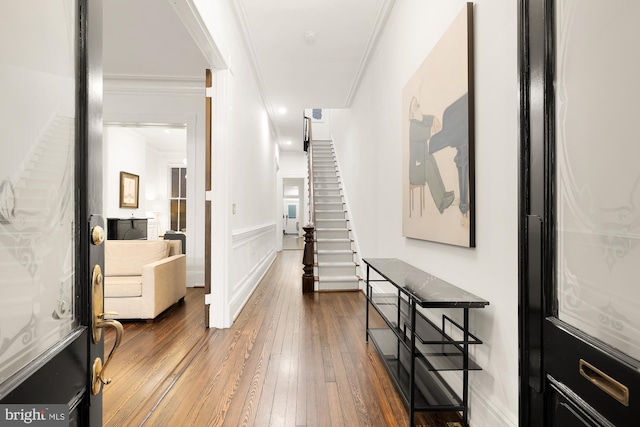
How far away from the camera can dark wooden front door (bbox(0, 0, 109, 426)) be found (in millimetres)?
542

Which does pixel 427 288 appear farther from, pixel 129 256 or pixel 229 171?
pixel 129 256

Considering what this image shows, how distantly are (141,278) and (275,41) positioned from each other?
10.3 feet

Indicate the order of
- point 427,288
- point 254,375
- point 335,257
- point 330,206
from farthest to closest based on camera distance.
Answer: point 330,206
point 335,257
point 254,375
point 427,288

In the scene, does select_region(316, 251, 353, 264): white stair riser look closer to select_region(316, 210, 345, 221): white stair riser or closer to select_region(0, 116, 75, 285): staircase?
select_region(316, 210, 345, 221): white stair riser

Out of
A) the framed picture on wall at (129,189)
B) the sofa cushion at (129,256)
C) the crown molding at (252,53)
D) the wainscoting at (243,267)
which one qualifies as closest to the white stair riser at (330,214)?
the wainscoting at (243,267)

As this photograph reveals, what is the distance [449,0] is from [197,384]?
290cm

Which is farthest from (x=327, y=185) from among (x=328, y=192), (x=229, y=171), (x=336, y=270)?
(x=229, y=171)

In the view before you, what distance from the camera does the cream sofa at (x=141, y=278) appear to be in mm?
3246

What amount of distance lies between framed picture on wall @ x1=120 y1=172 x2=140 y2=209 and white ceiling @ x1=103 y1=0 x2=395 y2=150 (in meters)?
3.18

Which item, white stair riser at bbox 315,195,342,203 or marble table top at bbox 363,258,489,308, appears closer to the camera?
marble table top at bbox 363,258,489,308

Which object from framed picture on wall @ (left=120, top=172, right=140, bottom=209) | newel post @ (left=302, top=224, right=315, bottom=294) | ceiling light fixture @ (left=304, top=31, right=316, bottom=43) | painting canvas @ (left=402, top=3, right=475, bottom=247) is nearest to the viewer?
painting canvas @ (left=402, top=3, right=475, bottom=247)

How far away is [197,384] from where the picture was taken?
80.8 inches

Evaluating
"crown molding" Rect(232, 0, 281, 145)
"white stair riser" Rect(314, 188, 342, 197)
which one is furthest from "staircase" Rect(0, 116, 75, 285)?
"white stair riser" Rect(314, 188, 342, 197)

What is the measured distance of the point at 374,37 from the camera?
371 centimetres
